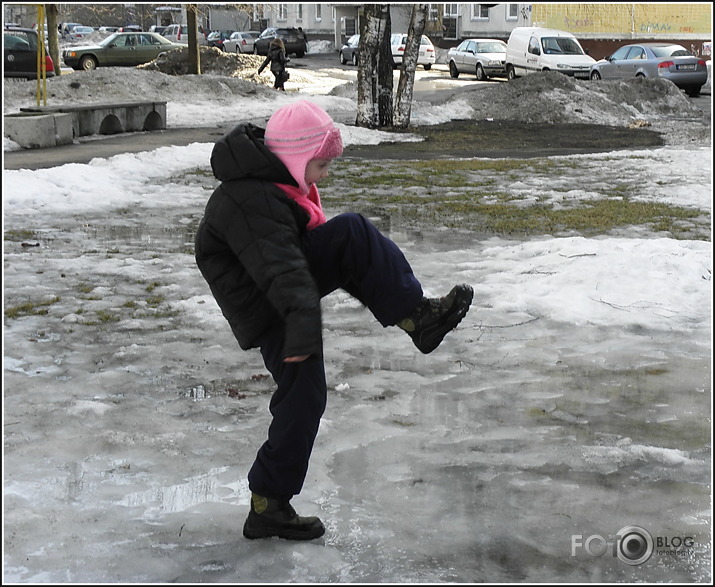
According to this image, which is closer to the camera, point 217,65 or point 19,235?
point 19,235

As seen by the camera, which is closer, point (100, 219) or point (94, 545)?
point (94, 545)

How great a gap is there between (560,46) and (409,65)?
13.9 metres

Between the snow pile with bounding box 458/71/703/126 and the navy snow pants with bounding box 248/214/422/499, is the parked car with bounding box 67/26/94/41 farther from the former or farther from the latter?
the navy snow pants with bounding box 248/214/422/499

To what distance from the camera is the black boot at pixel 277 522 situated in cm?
324

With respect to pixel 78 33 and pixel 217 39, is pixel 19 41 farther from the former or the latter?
pixel 78 33

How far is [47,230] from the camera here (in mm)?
8477

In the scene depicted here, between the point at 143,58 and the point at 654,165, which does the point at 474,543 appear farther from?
the point at 143,58

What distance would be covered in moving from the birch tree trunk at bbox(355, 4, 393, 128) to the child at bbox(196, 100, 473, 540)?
15.2 metres

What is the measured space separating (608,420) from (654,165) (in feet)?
32.2

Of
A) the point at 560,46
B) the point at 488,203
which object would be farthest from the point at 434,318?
the point at 560,46

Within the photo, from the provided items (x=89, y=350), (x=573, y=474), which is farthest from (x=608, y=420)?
(x=89, y=350)

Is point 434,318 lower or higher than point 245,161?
lower

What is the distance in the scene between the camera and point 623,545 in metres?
3.21

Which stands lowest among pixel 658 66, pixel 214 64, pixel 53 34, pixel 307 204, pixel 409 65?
pixel 658 66
